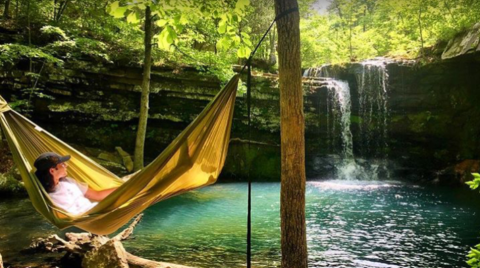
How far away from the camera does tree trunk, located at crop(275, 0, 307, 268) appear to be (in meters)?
2.41

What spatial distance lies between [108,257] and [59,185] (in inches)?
35.0

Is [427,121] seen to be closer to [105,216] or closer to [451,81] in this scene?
[451,81]

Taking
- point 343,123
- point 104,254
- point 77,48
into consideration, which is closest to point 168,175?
point 104,254

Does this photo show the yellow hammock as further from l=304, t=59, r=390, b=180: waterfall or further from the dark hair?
l=304, t=59, r=390, b=180: waterfall

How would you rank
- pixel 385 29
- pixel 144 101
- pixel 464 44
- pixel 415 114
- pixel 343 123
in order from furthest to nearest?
1. pixel 385 29
2. pixel 343 123
3. pixel 415 114
4. pixel 464 44
5. pixel 144 101

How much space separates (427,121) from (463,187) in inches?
116

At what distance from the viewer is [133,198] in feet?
8.70

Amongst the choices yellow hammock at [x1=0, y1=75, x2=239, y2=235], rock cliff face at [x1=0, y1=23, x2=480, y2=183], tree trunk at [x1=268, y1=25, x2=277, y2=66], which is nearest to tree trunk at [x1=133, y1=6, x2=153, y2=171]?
rock cliff face at [x1=0, y1=23, x2=480, y2=183]

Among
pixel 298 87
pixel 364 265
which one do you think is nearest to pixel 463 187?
pixel 364 265

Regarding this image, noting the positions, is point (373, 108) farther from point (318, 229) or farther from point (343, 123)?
point (318, 229)

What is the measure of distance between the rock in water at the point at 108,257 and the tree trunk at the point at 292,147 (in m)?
1.88

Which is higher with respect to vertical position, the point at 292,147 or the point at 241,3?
the point at 241,3

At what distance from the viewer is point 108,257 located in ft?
11.3

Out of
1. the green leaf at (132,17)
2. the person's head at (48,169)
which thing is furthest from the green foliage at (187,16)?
the person's head at (48,169)
